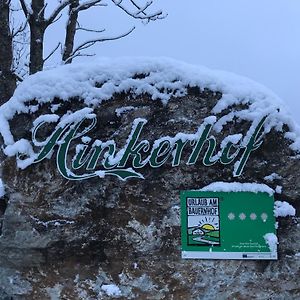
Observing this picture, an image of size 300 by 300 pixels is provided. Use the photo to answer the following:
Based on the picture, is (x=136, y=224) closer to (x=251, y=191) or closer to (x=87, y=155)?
(x=87, y=155)

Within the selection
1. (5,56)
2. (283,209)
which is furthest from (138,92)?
(5,56)

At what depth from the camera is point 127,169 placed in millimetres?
3904

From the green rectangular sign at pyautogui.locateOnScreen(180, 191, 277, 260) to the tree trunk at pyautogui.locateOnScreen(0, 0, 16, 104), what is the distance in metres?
4.28

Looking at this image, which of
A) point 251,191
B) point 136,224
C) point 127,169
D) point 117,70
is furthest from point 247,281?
point 117,70

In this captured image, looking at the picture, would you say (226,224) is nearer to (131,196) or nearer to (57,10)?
(131,196)

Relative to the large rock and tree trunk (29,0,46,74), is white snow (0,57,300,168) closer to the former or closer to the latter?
the large rock

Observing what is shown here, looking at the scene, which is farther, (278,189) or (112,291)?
(278,189)

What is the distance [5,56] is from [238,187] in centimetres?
478

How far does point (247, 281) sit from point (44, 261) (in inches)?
61.5

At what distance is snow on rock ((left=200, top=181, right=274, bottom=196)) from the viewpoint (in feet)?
12.8

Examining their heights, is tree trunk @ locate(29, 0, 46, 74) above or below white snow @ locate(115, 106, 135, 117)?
above

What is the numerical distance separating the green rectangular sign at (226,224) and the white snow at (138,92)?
485 mm

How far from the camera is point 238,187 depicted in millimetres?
3906

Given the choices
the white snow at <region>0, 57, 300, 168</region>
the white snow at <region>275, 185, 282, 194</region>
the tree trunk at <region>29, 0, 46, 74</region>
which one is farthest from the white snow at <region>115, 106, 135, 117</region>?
the tree trunk at <region>29, 0, 46, 74</region>
